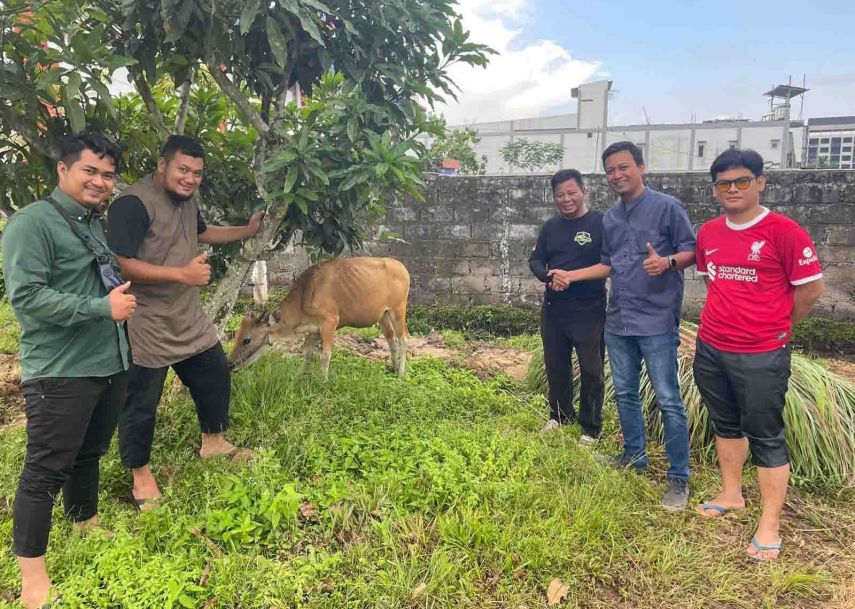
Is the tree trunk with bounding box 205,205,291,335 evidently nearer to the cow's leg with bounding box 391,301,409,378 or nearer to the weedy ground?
the weedy ground

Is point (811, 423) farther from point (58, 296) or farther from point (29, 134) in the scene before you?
point (29, 134)

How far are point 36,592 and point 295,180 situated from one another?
7.95 feet

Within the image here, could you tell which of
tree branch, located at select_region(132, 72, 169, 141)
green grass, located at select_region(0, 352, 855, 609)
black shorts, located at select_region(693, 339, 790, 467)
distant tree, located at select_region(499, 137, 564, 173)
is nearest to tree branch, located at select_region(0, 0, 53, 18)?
tree branch, located at select_region(132, 72, 169, 141)

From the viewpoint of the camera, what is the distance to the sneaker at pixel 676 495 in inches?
139

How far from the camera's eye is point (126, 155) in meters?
3.99

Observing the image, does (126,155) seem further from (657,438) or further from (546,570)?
(657,438)

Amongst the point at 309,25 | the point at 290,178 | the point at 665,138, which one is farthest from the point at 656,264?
the point at 665,138

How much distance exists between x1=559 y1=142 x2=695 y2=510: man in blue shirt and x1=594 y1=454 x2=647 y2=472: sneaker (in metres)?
0.28

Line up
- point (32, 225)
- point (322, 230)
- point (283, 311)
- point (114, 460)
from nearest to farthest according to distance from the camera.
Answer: point (32, 225)
point (114, 460)
point (322, 230)
point (283, 311)

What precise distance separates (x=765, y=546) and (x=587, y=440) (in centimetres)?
139

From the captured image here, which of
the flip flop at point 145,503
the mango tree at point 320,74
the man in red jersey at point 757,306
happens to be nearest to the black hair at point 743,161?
the man in red jersey at point 757,306

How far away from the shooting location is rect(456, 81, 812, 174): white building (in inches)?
687

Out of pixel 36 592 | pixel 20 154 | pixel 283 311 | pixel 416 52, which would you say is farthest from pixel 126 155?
pixel 36 592

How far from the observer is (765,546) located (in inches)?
122
